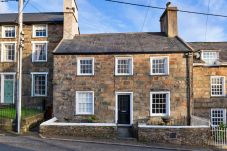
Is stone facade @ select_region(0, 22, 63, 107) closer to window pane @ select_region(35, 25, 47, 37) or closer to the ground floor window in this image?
window pane @ select_region(35, 25, 47, 37)

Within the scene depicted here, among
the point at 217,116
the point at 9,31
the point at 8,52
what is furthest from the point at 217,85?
the point at 9,31

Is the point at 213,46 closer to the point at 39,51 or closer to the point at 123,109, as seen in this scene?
the point at 123,109

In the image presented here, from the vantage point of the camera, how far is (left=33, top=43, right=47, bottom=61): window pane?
87.5 ft

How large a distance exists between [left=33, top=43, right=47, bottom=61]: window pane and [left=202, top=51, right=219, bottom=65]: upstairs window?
1386 cm

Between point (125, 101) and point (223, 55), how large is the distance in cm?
1108

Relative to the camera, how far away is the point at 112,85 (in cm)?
2142

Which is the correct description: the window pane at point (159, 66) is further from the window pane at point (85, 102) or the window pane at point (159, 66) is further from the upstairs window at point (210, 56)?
the upstairs window at point (210, 56)

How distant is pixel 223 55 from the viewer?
26891 mm

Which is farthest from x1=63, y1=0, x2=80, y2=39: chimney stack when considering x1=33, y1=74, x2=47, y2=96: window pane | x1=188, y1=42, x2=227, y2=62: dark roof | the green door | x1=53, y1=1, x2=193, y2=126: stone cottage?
x1=188, y1=42, x2=227, y2=62: dark roof

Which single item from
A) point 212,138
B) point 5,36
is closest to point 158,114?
point 212,138

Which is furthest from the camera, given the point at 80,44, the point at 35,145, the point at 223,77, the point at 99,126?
the point at 223,77

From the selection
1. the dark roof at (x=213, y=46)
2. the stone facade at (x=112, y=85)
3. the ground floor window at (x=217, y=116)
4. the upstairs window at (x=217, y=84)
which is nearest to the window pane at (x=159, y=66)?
the stone facade at (x=112, y=85)

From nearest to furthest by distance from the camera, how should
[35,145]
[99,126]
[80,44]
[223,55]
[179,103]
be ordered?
[35,145] → [99,126] → [179,103] → [80,44] → [223,55]

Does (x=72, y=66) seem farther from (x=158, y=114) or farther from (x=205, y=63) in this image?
(x=205, y=63)
